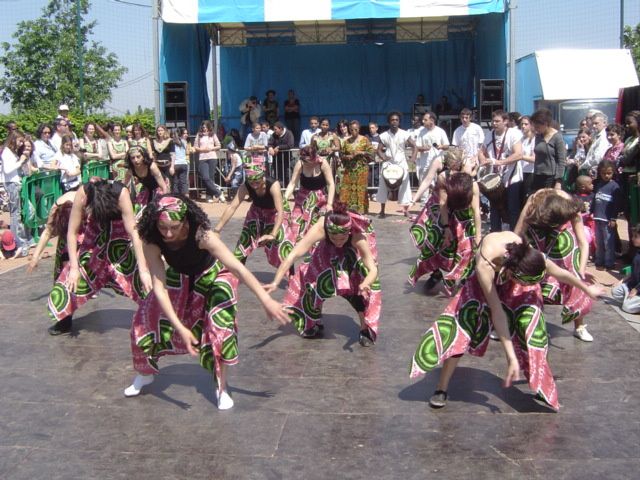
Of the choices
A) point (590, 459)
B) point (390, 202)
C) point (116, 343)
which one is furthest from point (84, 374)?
point (390, 202)

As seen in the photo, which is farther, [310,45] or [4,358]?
[310,45]

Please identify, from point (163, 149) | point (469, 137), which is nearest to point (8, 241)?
point (163, 149)

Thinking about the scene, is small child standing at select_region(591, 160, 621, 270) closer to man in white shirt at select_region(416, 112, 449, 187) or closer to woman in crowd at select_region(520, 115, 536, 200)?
woman in crowd at select_region(520, 115, 536, 200)

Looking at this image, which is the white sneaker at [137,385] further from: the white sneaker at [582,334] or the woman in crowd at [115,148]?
the woman in crowd at [115,148]

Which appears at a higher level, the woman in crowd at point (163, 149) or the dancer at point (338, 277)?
the woman in crowd at point (163, 149)

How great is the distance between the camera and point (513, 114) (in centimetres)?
1230

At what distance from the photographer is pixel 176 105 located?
1655 centimetres

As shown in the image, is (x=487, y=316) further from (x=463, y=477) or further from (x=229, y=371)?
(x=229, y=371)

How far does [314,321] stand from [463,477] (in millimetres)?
2663

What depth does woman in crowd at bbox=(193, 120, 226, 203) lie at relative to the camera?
1560 centimetres

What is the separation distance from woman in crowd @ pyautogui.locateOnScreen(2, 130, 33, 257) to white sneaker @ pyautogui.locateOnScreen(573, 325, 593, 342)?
731 cm

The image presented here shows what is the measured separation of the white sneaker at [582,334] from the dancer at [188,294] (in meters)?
3.00

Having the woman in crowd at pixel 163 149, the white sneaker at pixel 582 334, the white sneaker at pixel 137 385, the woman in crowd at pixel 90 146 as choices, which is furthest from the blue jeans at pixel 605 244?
the woman in crowd at pixel 90 146

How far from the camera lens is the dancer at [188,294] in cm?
453
